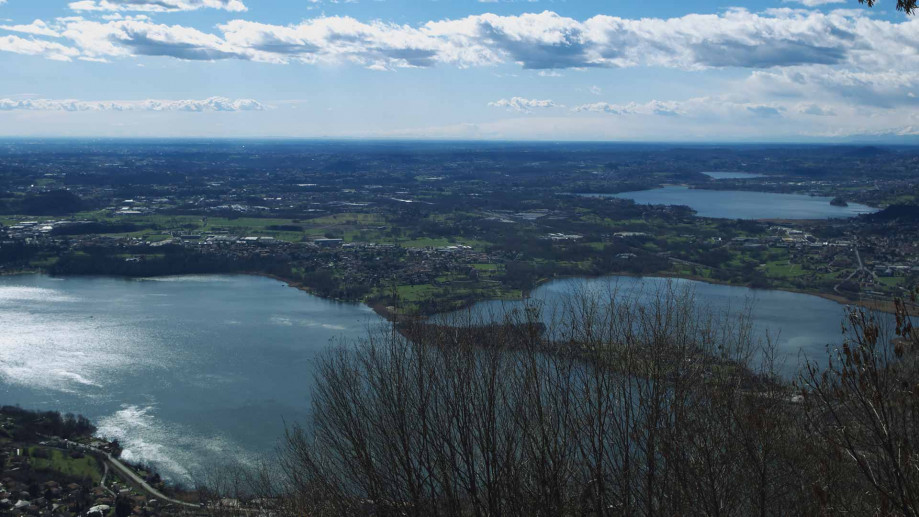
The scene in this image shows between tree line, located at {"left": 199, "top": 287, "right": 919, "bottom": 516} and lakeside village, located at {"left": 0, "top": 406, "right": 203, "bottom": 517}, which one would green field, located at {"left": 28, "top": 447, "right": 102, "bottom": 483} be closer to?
→ lakeside village, located at {"left": 0, "top": 406, "right": 203, "bottom": 517}

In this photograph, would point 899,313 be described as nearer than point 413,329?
Yes

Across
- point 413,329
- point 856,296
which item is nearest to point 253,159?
point 856,296

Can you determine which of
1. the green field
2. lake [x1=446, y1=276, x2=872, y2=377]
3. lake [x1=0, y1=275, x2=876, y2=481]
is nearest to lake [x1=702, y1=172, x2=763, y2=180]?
lake [x1=446, y1=276, x2=872, y2=377]

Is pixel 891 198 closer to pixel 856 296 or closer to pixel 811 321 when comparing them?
pixel 856 296

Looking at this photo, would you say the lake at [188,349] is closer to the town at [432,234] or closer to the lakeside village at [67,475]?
the lakeside village at [67,475]

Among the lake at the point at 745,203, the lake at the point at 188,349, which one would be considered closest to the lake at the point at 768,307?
the lake at the point at 188,349

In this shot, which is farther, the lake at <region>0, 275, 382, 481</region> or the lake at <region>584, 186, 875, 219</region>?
the lake at <region>584, 186, 875, 219</region>
